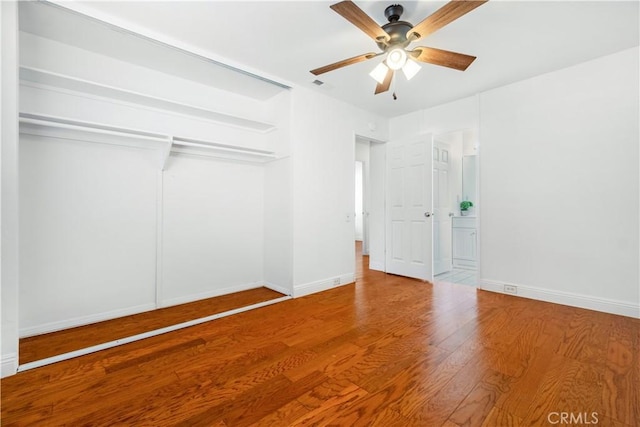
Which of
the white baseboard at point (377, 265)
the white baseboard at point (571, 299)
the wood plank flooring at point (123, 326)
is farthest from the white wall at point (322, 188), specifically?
the white baseboard at point (571, 299)

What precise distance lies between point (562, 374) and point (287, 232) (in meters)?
2.69

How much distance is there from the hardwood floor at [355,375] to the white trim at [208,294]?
74 cm

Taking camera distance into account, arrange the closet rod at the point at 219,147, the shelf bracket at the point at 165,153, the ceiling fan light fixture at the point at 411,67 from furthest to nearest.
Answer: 1. the closet rod at the point at 219,147
2. the shelf bracket at the point at 165,153
3. the ceiling fan light fixture at the point at 411,67

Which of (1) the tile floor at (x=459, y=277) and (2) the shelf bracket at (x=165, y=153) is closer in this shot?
(2) the shelf bracket at (x=165, y=153)

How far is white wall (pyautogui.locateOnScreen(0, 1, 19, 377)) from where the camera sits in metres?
1.73

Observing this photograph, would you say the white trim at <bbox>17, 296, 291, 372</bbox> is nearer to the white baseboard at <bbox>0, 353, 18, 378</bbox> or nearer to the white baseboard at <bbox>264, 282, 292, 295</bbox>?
the white baseboard at <bbox>0, 353, 18, 378</bbox>

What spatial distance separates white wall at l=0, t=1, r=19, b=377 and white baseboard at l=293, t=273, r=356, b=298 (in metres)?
2.30

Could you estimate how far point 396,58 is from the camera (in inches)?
85.3

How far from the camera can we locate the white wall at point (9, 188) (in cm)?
173

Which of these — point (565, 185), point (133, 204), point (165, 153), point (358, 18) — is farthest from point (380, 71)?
point (133, 204)

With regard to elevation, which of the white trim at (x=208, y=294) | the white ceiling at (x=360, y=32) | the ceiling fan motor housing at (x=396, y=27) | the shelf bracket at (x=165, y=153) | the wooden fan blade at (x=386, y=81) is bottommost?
the white trim at (x=208, y=294)

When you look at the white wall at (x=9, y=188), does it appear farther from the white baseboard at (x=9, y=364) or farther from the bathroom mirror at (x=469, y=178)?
the bathroom mirror at (x=469, y=178)

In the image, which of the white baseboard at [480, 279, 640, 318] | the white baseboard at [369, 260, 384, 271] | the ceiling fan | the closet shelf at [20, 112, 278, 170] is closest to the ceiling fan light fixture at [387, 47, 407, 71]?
the ceiling fan

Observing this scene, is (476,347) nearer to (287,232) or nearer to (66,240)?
(287,232)
